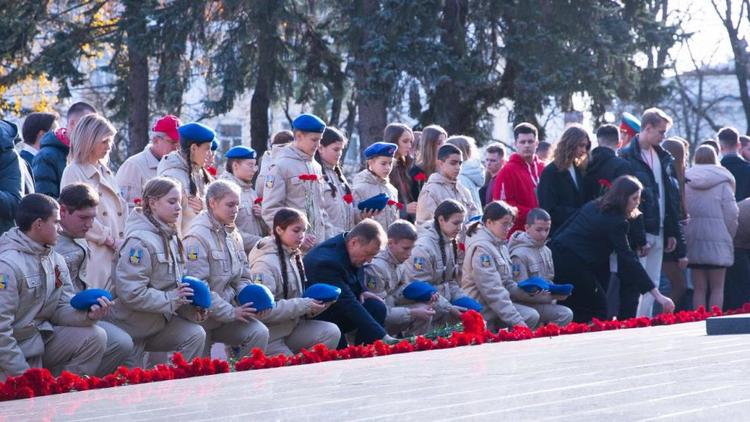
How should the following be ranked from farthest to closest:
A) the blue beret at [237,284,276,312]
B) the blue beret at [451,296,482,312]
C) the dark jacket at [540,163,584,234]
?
the dark jacket at [540,163,584,234], the blue beret at [451,296,482,312], the blue beret at [237,284,276,312]

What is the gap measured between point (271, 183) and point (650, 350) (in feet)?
13.6

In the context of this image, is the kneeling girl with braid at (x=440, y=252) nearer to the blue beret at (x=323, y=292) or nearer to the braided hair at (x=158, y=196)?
the blue beret at (x=323, y=292)

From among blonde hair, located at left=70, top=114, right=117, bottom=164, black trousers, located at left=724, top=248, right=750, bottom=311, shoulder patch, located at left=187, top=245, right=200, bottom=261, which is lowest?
black trousers, located at left=724, top=248, right=750, bottom=311

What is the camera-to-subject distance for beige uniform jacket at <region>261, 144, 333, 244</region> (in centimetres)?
1060

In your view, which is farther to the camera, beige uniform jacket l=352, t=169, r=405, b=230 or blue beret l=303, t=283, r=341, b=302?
beige uniform jacket l=352, t=169, r=405, b=230

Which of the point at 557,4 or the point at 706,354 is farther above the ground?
the point at 557,4

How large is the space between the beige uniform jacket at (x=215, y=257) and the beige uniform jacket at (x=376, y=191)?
2.14 metres

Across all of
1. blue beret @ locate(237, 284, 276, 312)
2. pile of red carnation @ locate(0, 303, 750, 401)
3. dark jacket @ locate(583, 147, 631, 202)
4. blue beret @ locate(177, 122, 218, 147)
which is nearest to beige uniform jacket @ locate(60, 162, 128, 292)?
blue beret @ locate(177, 122, 218, 147)

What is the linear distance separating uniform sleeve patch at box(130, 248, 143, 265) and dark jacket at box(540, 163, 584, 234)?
4633 millimetres

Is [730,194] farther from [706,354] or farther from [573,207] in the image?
[706,354]

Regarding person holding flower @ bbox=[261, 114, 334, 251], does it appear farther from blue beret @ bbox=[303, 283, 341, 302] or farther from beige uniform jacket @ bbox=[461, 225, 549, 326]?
beige uniform jacket @ bbox=[461, 225, 549, 326]

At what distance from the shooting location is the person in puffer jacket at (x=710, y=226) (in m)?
13.8

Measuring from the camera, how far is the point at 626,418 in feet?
14.1

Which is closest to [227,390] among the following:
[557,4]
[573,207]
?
[573,207]
